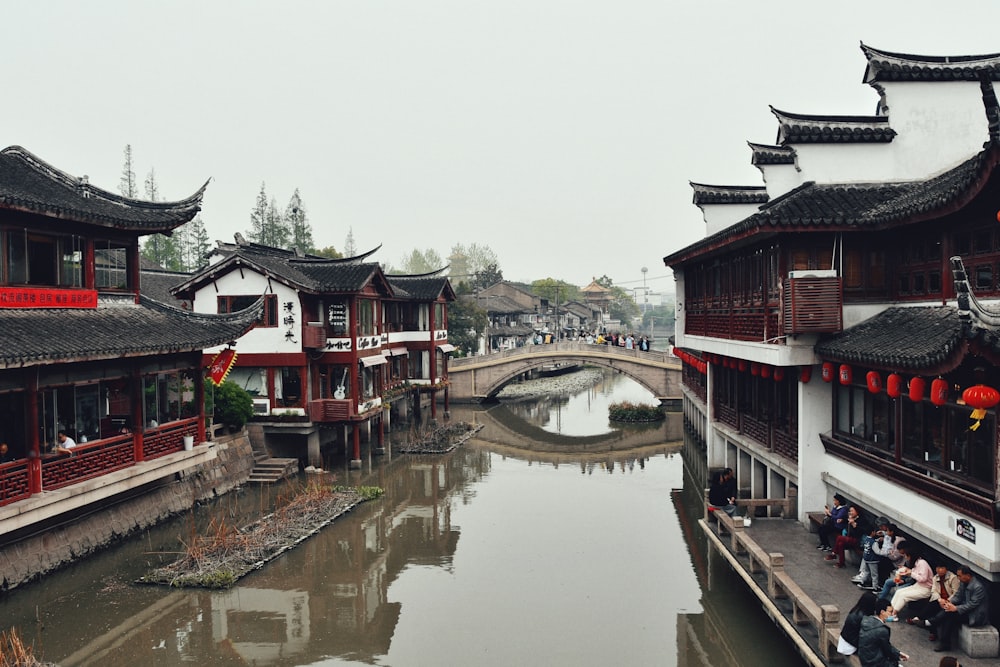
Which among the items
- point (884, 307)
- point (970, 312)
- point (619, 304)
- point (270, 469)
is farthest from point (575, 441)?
point (619, 304)

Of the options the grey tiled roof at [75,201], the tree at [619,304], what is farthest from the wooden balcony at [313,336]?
the tree at [619,304]

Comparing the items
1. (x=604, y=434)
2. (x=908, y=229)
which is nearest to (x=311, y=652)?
(x=908, y=229)

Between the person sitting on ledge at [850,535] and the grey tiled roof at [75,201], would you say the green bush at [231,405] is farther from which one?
the person sitting on ledge at [850,535]

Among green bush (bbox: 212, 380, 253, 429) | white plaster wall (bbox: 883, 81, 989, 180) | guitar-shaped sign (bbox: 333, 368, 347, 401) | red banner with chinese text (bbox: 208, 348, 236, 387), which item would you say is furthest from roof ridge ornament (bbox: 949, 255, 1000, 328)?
guitar-shaped sign (bbox: 333, 368, 347, 401)

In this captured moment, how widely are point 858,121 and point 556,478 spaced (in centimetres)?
1532

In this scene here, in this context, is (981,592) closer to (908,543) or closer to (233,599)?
(908,543)

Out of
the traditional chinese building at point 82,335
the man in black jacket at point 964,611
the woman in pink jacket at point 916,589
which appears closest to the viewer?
the man in black jacket at point 964,611

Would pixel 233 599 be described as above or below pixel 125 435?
below

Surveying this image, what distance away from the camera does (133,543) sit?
17.6 metres

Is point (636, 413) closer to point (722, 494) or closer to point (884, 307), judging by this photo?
point (722, 494)

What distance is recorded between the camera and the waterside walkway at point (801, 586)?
9.27m

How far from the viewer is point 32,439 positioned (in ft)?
44.3

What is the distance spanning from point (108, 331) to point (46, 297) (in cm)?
127

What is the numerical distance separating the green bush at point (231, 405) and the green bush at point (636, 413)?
68.3 feet
